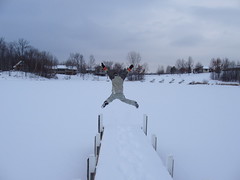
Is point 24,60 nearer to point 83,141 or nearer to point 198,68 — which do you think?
point 83,141

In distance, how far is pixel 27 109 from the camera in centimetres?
1285

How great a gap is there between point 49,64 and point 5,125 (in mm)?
43966

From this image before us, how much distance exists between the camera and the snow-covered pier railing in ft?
13.3

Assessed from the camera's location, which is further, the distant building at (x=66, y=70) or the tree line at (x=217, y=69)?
the distant building at (x=66, y=70)

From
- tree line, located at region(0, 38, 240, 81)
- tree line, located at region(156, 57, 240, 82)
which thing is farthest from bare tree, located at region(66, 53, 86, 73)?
tree line, located at region(156, 57, 240, 82)

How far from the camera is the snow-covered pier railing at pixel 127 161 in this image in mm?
4055

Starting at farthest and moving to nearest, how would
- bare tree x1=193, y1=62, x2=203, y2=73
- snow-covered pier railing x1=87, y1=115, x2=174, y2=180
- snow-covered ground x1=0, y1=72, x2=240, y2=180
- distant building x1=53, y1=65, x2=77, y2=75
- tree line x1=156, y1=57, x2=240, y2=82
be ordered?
bare tree x1=193, y1=62, x2=203, y2=73 < distant building x1=53, y1=65, x2=77, y2=75 < tree line x1=156, y1=57, x2=240, y2=82 < snow-covered ground x1=0, y1=72, x2=240, y2=180 < snow-covered pier railing x1=87, y1=115, x2=174, y2=180

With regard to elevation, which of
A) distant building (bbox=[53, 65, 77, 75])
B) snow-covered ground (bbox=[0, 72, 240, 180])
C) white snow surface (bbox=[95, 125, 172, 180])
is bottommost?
snow-covered ground (bbox=[0, 72, 240, 180])

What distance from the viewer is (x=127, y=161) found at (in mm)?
4703

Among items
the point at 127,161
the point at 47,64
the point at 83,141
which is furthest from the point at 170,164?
the point at 47,64

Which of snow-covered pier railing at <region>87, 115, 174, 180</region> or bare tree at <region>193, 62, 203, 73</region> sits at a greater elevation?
bare tree at <region>193, 62, 203, 73</region>

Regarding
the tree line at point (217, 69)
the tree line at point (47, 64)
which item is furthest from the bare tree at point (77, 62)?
the tree line at point (217, 69)

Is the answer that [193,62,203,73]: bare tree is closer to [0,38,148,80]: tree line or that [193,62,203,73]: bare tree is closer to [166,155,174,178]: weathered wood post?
[0,38,148,80]: tree line

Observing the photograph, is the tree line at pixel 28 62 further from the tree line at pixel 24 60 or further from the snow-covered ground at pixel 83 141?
the snow-covered ground at pixel 83 141
